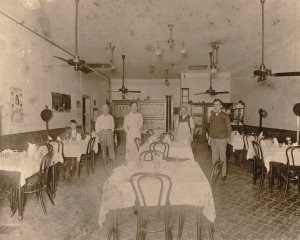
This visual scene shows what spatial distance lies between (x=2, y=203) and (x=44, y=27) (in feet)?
15.5

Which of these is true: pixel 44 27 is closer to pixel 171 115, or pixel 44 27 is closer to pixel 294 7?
pixel 294 7

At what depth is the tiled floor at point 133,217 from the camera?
411 centimetres

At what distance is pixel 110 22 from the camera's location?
826 cm

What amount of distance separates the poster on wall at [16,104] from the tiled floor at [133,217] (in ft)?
6.77

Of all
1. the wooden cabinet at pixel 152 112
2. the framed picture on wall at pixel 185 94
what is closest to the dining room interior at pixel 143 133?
the framed picture on wall at pixel 185 94

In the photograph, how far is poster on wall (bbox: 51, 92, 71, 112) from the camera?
391 inches

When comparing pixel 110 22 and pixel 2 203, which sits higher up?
pixel 110 22

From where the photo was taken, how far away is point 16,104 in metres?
7.50

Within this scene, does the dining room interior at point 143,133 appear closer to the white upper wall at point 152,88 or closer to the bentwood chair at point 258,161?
the bentwood chair at point 258,161

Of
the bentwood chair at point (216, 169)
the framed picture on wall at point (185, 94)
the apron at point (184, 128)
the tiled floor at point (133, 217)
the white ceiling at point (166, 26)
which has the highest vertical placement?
the white ceiling at point (166, 26)

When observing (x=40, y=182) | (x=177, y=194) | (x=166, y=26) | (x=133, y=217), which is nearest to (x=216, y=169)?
(x=177, y=194)

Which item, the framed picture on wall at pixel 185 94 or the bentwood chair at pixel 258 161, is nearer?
the bentwood chair at pixel 258 161

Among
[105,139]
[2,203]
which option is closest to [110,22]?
[105,139]

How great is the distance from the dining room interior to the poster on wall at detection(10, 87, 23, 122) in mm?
46
